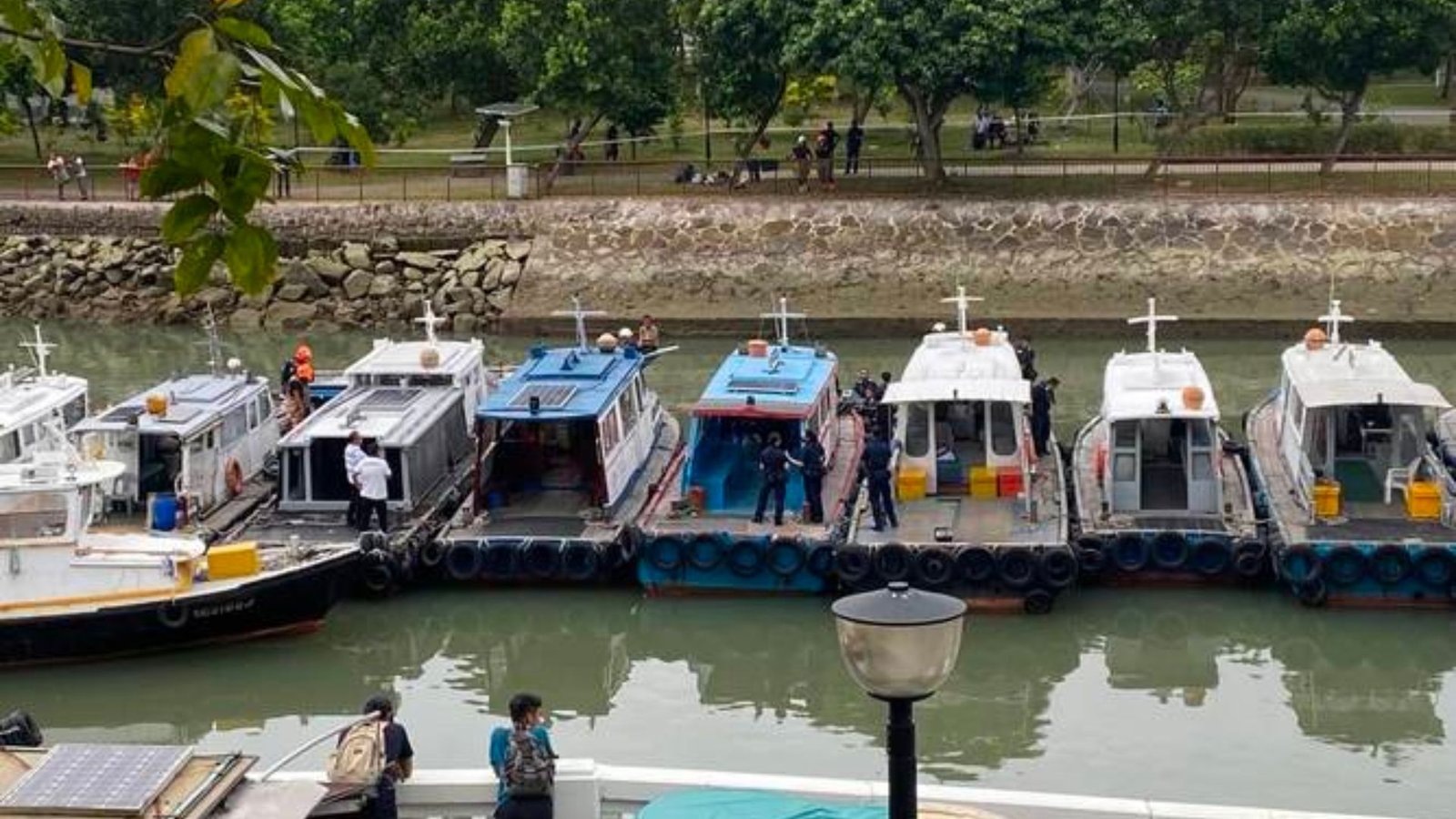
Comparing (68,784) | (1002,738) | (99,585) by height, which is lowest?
(1002,738)

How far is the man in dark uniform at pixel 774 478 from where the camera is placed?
22.2m

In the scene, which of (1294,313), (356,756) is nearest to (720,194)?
(1294,313)

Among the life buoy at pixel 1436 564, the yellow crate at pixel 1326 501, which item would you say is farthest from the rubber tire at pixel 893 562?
the life buoy at pixel 1436 564

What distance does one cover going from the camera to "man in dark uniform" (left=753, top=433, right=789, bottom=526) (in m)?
22.2

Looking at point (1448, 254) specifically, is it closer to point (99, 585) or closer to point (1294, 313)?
point (1294, 313)

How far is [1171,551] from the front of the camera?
71.8 feet

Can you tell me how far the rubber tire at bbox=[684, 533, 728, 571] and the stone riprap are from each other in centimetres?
1793

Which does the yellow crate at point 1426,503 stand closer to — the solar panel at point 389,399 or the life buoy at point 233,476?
the solar panel at point 389,399

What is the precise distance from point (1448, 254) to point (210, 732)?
2682 centimetres

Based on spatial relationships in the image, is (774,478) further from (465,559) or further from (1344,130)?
(1344,130)

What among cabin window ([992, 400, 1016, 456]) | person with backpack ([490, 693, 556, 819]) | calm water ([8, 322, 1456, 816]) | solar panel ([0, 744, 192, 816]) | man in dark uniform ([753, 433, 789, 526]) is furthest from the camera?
cabin window ([992, 400, 1016, 456])

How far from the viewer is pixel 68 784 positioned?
1002 cm

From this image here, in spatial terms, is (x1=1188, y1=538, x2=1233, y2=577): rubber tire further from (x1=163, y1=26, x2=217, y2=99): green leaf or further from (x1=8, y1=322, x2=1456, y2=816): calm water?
(x1=163, y1=26, x2=217, y2=99): green leaf

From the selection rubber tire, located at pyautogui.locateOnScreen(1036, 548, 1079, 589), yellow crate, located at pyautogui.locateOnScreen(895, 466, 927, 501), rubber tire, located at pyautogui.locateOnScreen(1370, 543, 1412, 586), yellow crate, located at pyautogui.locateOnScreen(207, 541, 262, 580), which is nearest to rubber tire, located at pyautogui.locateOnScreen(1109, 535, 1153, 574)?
rubber tire, located at pyautogui.locateOnScreen(1036, 548, 1079, 589)
